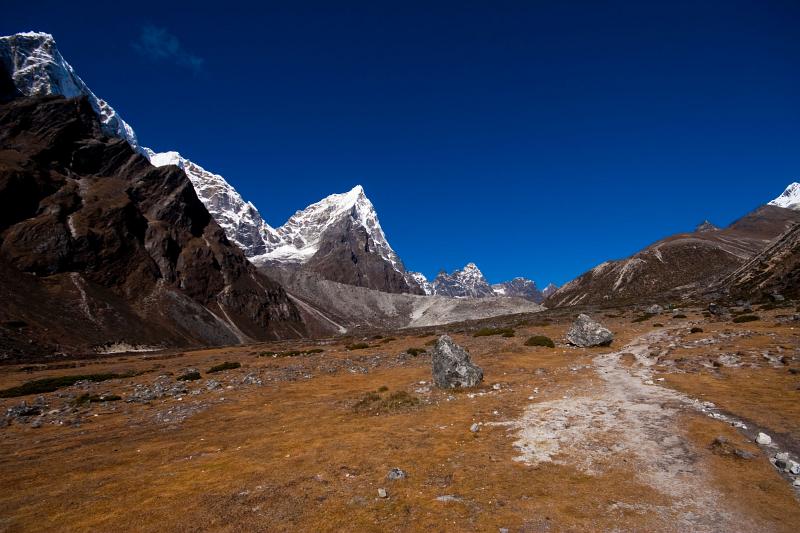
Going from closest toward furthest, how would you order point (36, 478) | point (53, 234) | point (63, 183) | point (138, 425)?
point (36, 478)
point (138, 425)
point (53, 234)
point (63, 183)

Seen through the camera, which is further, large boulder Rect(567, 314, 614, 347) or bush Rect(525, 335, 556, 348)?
bush Rect(525, 335, 556, 348)

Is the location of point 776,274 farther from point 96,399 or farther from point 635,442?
point 96,399

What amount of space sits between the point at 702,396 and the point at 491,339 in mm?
31939

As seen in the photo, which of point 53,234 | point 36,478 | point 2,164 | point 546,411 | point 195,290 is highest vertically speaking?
point 2,164

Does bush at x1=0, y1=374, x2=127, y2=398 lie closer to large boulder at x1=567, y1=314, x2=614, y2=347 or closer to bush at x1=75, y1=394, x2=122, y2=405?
bush at x1=75, y1=394, x2=122, y2=405

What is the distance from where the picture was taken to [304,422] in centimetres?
2173

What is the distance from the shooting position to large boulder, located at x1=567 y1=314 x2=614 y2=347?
40875 millimetres

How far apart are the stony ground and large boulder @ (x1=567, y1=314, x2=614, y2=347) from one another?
10.3 m

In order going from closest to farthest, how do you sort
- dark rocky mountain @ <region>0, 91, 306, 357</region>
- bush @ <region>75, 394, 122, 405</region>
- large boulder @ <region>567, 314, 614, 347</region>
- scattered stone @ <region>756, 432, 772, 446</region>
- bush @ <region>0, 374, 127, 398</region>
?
scattered stone @ <region>756, 432, 772, 446</region>
bush @ <region>75, 394, 122, 405</region>
bush @ <region>0, 374, 127, 398</region>
large boulder @ <region>567, 314, 614, 347</region>
dark rocky mountain @ <region>0, 91, 306, 357</region>

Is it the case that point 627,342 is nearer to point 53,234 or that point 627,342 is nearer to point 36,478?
point 36,478

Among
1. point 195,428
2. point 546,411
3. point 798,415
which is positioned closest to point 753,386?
point 798,415

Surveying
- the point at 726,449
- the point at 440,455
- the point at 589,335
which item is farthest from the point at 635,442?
the point at 589,335

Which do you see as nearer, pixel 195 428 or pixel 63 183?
pixel 195 428

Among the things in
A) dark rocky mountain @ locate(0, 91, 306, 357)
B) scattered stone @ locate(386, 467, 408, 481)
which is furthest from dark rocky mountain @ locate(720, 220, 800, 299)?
dark rocky mountain @ locate(0, 91, 306, 357)
